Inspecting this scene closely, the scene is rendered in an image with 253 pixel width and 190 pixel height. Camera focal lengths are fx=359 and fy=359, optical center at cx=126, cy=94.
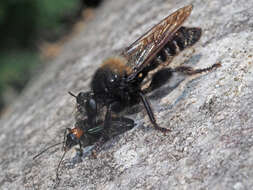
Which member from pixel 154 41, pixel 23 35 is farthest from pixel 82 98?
pixel 23 35

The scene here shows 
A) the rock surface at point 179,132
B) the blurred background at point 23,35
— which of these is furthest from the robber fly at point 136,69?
the blurred background at point 23,35

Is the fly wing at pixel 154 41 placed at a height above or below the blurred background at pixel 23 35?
below

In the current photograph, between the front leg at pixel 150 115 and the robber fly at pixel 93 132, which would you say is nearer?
the front leg at pixel 150 115

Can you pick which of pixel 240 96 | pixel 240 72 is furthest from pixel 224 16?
pixel 240 96

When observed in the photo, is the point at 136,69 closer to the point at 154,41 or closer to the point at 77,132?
the point at 154,41

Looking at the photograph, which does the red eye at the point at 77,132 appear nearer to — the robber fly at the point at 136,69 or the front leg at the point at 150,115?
the robber fly at the point at 136,69

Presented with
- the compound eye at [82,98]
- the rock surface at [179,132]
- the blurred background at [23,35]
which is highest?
the blurred background at [23,35]

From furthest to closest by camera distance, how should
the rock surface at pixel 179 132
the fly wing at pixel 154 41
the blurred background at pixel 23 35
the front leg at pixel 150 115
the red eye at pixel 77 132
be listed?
the blurred background at pixel 23 35 < the fly wing at pixel 154 41 < the red eye at pixel 77 132 < the front leg at pixel 150 115 < the rock surface at pixel 179 132
